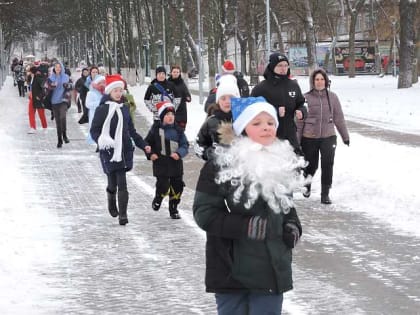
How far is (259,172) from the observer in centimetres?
403

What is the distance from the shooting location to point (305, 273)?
7461 millimetres

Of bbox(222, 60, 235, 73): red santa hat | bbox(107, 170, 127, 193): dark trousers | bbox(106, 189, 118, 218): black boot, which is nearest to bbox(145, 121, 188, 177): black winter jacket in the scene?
bbox(107, 170, 127, 193): dark trousers

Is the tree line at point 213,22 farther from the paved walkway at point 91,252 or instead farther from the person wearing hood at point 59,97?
the paved walkway at point 91,252

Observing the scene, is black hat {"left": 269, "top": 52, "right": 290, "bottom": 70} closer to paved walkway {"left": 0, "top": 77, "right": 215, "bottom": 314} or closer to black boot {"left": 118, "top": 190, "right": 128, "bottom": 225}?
paved walkway {"left": 0, "top": 77, "right": 215, "bottom": 314}

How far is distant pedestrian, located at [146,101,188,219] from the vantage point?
33.9ft

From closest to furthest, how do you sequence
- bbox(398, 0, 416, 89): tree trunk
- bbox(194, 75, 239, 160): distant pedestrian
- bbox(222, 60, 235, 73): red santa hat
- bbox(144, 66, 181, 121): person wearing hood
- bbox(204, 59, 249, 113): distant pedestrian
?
bbox(194, 75, 239, 160): distant pedestrian, bbox(204, 59, 249, 113): distant pedestrian, bbox(222, 60, 235, 73): red santa hat, bbox(144, 66, 181, 121): person wearing hood, bbox(398, 0, 416, 89): tree trunk

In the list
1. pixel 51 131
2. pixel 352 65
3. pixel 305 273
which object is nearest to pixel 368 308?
pixel 305 273

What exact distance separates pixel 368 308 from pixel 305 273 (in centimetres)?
120

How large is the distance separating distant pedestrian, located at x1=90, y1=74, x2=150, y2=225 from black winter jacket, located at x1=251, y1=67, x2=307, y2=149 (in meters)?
1.67

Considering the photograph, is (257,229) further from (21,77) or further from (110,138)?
(21,77)

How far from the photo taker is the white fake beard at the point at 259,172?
404cm

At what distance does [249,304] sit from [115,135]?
6014 millimetres

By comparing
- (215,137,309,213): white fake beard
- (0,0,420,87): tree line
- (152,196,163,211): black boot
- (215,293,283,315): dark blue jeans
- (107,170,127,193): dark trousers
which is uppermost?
(0,0,420,87): tree line

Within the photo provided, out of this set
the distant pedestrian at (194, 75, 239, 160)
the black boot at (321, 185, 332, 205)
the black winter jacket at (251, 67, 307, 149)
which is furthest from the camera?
the black boot at (321, 185, 332, 205)
